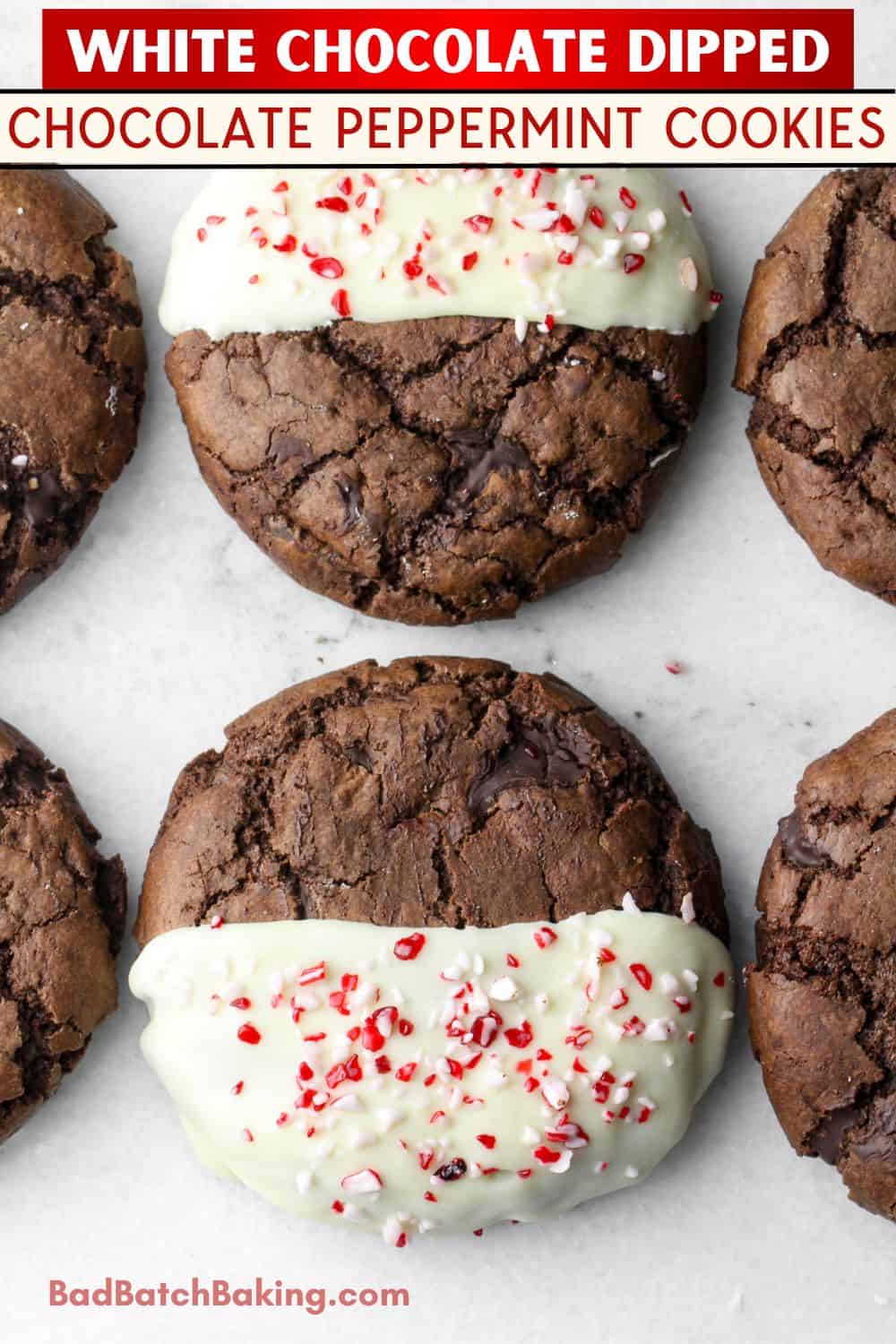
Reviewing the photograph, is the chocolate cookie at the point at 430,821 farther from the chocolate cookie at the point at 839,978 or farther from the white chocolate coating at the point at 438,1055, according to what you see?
the chocolate cookie at the point at 839,978

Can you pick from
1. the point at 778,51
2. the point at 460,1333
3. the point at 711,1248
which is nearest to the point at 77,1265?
the point at 460,1333

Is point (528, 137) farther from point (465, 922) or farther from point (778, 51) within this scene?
point (465, 922)

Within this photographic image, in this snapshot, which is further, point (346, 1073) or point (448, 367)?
point (448, 367)

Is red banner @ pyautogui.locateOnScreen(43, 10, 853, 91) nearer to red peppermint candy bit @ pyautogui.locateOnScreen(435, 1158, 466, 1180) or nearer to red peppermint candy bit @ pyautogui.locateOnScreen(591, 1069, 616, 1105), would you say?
red peppermint candy bit @ pyautogui.locateOnScreen(591, 1069, 616, 1105)

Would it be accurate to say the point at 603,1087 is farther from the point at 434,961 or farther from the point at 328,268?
the point at 328,268

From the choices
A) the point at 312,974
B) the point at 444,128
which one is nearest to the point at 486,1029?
the point at 312,974

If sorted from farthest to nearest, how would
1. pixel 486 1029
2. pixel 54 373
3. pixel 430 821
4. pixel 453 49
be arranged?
pixel 453 49
pixel 54 373
pixel 430 821
pixel 486 1029
